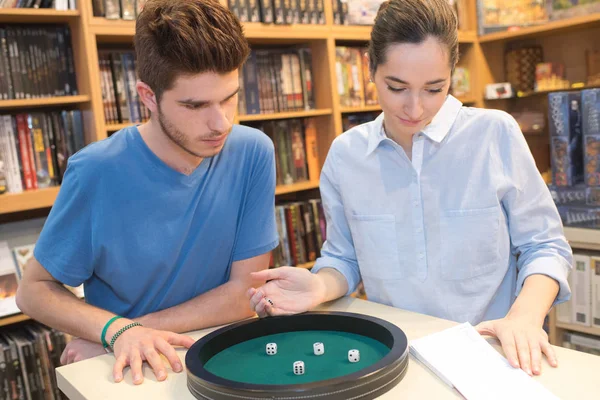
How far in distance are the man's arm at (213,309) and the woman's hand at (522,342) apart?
1.80 ft

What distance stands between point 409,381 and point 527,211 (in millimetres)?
576

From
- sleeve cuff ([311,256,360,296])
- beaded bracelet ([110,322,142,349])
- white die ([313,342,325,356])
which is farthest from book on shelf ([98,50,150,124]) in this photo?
white die ([313,342,325,356])

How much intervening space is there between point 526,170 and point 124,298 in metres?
0.97

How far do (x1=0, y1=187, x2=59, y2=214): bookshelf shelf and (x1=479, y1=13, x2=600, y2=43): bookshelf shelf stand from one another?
8.01 feet

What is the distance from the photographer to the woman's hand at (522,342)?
35.5 inches

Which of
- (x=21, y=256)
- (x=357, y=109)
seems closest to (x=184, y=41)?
(x=21, y=256)

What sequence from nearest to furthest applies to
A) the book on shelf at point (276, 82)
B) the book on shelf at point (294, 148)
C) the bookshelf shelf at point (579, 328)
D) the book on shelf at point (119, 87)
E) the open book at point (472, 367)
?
the open book at point (472, 367) < the book on shelf at point (119, 87) < the bookshelf shelf at point (579, 328) < the book on shelf at point (276, 82) < the book on shelf at point (294, 148)

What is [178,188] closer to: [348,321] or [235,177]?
[235,177]

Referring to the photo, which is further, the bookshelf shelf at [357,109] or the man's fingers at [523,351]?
the bookshelf shelf at [357,109]

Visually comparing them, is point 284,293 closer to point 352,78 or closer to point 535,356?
point 535,356

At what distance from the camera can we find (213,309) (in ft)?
4.30

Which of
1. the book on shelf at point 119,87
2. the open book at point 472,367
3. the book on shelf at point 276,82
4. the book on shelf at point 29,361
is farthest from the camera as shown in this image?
the book on shelf at point 276,82

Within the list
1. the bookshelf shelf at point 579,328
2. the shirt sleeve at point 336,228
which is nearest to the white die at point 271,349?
the shirt sleeve at point 336,228

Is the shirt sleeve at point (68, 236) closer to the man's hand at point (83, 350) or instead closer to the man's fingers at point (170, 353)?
the man's hand at point (83, 350)
